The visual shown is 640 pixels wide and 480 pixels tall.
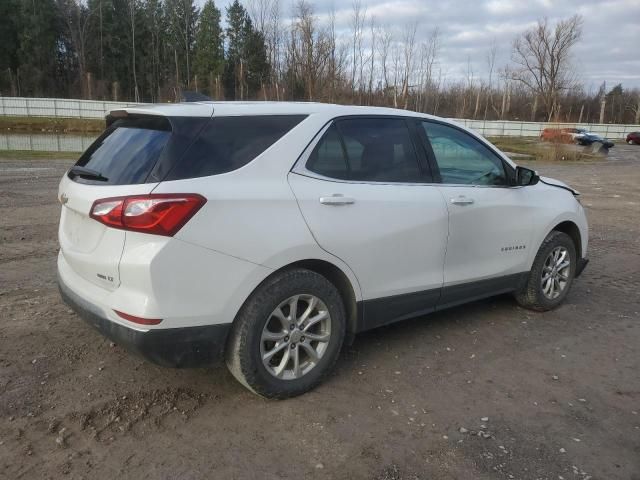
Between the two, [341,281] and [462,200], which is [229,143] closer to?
[341,281]

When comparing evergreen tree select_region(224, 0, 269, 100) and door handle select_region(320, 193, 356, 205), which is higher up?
evergreen tree select_region(224, 0, 269, 100)

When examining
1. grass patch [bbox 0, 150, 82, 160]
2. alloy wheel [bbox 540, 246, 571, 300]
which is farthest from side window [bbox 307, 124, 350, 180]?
grass patch [bbox 0, 150, 82, 160]

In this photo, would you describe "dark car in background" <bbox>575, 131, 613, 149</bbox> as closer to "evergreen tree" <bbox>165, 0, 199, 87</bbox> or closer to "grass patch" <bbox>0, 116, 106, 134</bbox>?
"grass patch" <bbox>0, 116, 106, 134</bbox>

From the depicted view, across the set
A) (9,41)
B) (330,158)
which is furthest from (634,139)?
(9,41)

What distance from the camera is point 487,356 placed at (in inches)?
165

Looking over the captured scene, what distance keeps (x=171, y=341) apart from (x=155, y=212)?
69 cm

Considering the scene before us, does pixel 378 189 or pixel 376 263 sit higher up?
pixel 378 189

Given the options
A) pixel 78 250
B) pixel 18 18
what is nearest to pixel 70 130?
pixel 18 18

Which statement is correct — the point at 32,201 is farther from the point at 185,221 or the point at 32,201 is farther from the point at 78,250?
the point at 185,221

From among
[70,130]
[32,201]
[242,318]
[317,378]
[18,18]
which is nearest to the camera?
[242,318]

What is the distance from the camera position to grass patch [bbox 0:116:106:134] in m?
40.2

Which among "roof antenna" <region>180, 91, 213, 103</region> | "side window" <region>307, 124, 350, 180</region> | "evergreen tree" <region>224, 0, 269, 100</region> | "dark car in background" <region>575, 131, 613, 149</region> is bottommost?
"dark car in background" <region>575, 131, 613, 149</region>

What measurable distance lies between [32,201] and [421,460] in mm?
9173

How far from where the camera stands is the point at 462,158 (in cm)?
447
